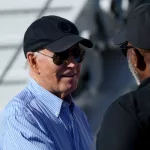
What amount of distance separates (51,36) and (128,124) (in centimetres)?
77

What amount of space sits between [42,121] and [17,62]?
117 inches

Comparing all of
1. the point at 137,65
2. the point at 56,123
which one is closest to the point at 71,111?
the point at 56,123

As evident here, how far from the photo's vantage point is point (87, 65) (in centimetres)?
572

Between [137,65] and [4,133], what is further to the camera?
[4,133]

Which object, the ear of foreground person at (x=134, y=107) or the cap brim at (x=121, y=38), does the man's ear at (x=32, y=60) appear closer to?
the cap brim at (x=121, y=38)

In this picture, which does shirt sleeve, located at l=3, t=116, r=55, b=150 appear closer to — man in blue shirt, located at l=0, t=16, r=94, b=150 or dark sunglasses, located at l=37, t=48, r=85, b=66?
man in blue shirt, located at l=0, t=16, r=94, b=150

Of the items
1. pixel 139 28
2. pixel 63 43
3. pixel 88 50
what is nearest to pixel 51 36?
pixel 63 43

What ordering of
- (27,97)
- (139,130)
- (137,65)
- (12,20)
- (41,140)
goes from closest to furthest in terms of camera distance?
1. (139,130)
2. (137,65)
3. (41,140)
4. (27,97)
5. (12,20)

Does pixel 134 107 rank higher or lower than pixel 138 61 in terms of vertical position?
lower

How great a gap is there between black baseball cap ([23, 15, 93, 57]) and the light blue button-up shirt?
158 millimetres

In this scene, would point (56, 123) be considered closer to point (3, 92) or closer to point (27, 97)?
point (27, 97)

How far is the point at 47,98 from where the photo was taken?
2.37m

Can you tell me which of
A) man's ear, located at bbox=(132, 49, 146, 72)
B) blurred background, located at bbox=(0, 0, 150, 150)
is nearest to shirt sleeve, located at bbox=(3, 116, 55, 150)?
man's ear, located at bbox=(132, 49, 146, 72)

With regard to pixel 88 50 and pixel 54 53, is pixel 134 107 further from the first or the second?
pixel 88 50
